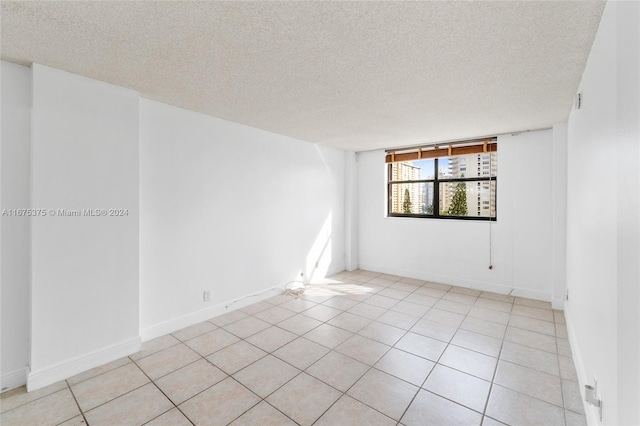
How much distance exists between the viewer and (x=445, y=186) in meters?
4.83

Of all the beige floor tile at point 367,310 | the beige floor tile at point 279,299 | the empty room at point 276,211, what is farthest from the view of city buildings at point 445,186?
the beige floor tile at point 279,299

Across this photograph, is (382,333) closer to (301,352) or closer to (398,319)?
(398,319)

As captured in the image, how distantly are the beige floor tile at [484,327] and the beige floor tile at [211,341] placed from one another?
8.20ft

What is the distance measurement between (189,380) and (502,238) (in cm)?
434

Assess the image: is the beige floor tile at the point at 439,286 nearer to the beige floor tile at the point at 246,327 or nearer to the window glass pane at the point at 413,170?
the window glass pane at the point at 413,170

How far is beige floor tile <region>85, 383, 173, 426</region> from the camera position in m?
1.80

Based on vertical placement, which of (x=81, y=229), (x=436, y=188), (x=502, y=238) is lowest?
(x=502, y=238)

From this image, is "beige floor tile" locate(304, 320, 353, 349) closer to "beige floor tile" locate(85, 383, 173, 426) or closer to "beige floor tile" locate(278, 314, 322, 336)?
"beige floor tile" locate(278, 314, 322, 336)

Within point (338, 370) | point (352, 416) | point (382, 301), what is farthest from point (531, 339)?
point (352, 416)

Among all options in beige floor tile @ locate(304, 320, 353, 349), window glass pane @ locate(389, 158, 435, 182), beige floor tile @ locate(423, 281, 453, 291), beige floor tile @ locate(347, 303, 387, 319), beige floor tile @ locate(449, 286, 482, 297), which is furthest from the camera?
window glass pane @ locate(389, 158, 435, 182)

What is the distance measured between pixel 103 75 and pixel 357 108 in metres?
2.27

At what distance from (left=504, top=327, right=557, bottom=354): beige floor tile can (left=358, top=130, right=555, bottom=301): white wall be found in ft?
4.19

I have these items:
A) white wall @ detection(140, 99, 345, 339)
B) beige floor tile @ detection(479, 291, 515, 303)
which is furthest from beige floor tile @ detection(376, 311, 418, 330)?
white wall @ detection(140, 99, 345, 339)

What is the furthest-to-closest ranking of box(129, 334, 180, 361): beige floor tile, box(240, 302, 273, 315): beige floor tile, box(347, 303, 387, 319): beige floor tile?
box(240, 302, 273, 315): beige floor tile < box(347, 303, 387, 319): beige floor tile < box(129, 334, 180, 361): beige floor tile
